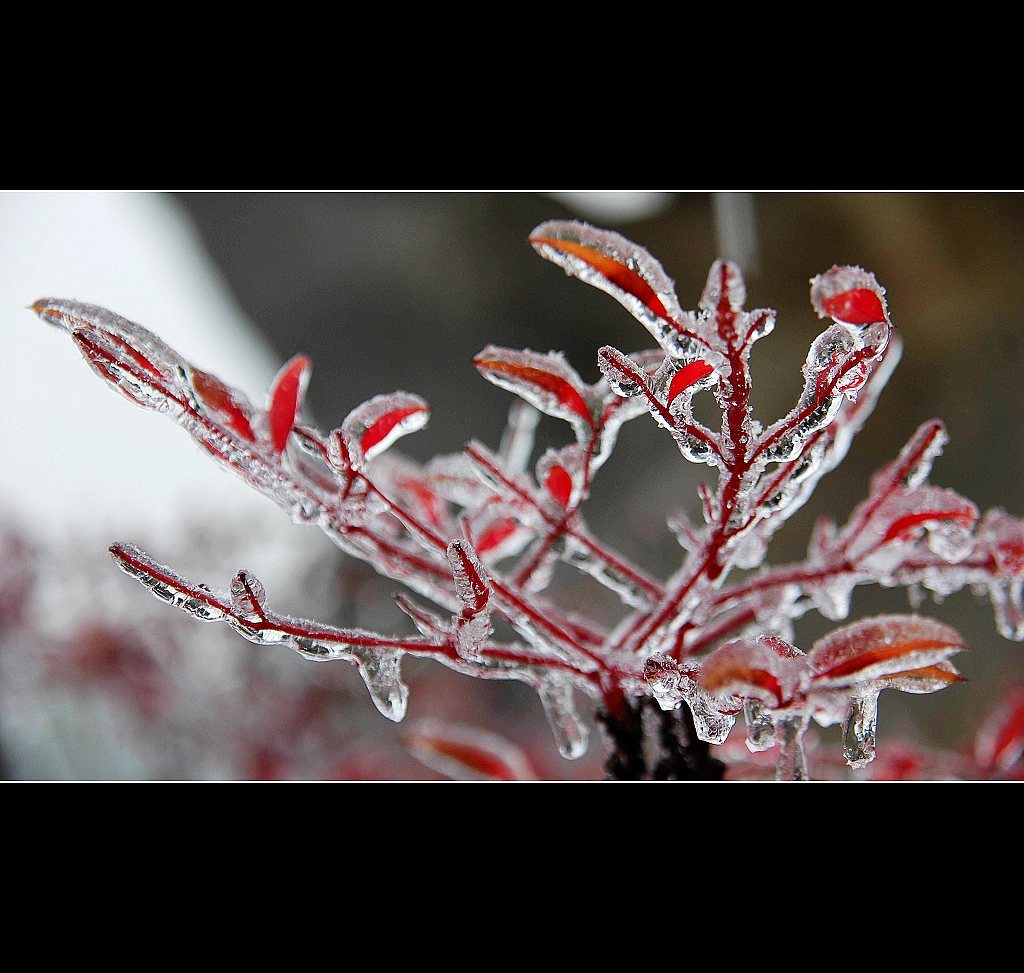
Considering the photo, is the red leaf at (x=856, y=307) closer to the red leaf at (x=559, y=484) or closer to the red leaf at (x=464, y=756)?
the red leaf at (x=559, y=484)

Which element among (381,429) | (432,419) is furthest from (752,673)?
(432,419)

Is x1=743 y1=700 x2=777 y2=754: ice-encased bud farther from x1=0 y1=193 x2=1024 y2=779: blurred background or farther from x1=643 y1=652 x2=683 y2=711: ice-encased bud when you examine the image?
x1=0 y1=193 x2=1024 y2=779: blurred background

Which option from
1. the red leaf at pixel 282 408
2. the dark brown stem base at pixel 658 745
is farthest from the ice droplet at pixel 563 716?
the red leaf at pixel 282 408

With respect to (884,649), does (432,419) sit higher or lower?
higher

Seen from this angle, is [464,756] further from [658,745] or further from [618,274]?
[618,274]

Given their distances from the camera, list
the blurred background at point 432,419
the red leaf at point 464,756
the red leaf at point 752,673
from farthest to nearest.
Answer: the blurred background at point 432,419 < the red leaf at point 464,756 < the red leaf at point 752,673

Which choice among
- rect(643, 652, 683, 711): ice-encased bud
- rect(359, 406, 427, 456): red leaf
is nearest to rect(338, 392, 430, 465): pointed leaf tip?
rect(359, 406, 427, 456): red leaf
